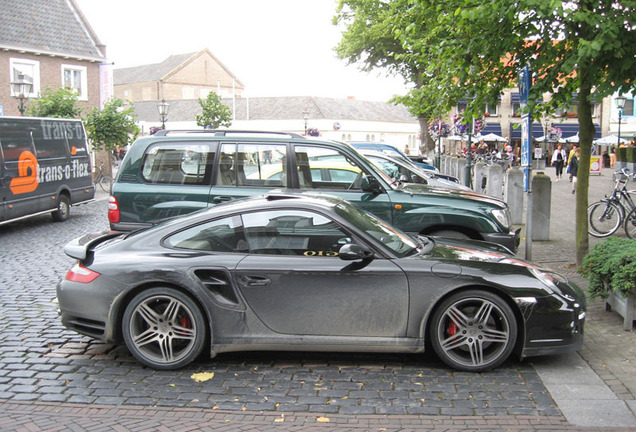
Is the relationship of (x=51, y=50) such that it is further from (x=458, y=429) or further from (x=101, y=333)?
(x=458, y=429)

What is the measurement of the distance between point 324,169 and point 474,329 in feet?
13.0

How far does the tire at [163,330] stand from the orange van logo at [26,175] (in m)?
10.6

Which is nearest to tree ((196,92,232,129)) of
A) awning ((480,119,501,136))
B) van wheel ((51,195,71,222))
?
awning ((480,119,501,136))

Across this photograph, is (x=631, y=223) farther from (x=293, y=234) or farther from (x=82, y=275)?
(x=82, y=275)

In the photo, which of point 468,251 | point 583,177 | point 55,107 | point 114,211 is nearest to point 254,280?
point 468,251

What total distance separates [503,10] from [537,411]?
5040 mm

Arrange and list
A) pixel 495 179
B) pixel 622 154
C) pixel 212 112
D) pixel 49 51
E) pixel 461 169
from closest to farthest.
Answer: pixel 495 179, pixel 461 169, pixel 622 154, pixel 49 51, pixel 212 112

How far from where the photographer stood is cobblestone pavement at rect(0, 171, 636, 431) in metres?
4.34

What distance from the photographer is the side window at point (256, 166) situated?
8.65 metres

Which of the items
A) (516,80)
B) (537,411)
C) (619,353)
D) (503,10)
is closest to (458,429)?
(537,411)

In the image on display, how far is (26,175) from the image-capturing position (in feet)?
49.8

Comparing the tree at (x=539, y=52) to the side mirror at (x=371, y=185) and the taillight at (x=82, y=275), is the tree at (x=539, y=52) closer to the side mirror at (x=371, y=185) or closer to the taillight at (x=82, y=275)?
the side mirror at (x=371, y=185)

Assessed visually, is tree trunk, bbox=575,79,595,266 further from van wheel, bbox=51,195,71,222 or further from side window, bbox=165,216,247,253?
van wheel, bbox=51,195,71,222

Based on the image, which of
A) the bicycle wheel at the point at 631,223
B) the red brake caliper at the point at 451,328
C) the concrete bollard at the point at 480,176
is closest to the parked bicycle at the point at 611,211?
the bicycle wheel at the point at 631,223
